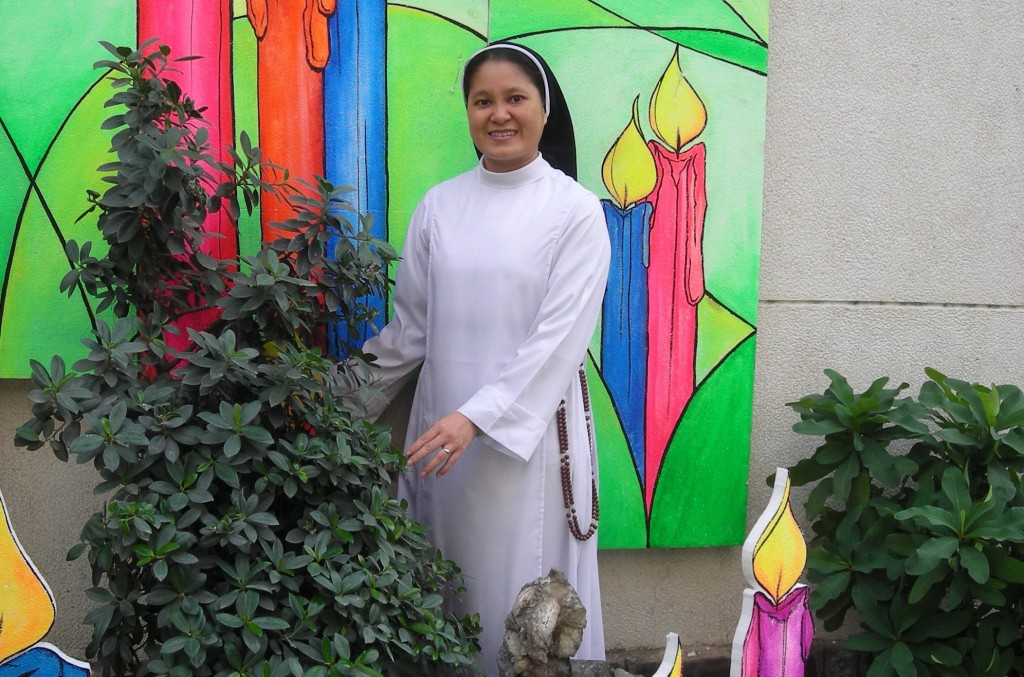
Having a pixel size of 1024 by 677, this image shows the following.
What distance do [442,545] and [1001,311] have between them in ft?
7.49

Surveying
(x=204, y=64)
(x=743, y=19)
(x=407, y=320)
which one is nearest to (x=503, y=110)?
(x=407, y=320)

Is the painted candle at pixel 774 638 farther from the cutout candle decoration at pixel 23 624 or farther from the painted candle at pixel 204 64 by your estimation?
the painted candle at pixel 204 64

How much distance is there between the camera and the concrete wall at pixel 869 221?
3174mm

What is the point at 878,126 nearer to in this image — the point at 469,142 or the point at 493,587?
the point at 469,142

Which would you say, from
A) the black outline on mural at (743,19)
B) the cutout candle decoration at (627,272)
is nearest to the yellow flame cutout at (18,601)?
the cutout candle decoration at (627,272)

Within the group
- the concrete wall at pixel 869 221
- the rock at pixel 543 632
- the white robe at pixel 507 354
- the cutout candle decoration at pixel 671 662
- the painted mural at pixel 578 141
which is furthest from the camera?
the concrete wall at pixel 869 221

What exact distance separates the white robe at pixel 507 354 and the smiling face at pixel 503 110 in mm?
99

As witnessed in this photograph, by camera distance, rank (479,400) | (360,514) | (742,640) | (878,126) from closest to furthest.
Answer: (742,640) < (360,514) < (479,400) < (878,126)

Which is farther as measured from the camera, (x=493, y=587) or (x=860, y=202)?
(x=860, y=202)

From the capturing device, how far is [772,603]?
5.98 ft

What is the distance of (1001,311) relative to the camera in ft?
11.3

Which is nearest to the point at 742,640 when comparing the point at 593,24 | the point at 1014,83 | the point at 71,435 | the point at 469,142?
the point at 71,435

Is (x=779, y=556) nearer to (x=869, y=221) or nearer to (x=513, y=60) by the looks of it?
(x=513, y=60)

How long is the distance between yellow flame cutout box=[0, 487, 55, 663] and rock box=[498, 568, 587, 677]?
0.93m
